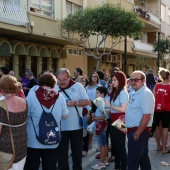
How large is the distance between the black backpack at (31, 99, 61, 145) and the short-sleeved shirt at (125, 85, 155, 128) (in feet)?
3.82

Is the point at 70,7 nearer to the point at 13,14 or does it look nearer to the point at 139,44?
the point at 13,14

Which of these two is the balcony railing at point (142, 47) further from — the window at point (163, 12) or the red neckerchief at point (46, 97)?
the red neckerchief at point (46, 97)

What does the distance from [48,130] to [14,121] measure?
56 centimetres

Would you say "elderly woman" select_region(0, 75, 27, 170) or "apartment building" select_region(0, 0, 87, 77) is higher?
"apartment building" select_region(0, 0, 87, 77)

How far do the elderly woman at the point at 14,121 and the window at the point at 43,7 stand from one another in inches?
633

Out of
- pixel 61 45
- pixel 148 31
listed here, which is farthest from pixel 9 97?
pixel 148 31

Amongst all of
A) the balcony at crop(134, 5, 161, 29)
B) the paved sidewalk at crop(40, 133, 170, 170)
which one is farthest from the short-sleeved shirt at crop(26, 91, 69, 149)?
the balcony at crop(134, 5, 161, 29)

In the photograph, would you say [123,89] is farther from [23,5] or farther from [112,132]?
[23,5]

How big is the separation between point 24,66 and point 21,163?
56.1 ft

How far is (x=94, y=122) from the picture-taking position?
7.43 metres

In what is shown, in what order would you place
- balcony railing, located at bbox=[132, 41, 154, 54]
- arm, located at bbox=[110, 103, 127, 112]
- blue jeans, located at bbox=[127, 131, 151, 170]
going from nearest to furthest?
1. blue jeans, located at bbox=[127, 131, 151, 170]
2. arm, located at bbox=[110, 103, 127, 112]
3. balcony railing, located at bbox=[132, 41, 154, 54]

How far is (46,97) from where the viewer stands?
5.26 metres

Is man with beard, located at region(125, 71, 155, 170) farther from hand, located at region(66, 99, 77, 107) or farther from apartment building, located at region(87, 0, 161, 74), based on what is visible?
apartment building, located at region(87, 0, 161, 74)

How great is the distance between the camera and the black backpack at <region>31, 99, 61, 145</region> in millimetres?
5084
